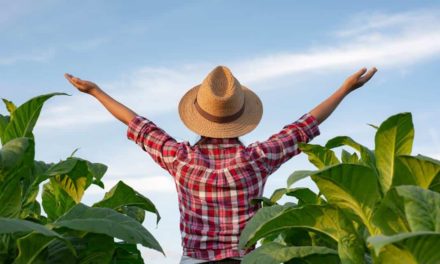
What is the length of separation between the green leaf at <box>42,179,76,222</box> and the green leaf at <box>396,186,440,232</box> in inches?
84.4

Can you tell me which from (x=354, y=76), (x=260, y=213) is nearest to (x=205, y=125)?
(x=354, y=76)

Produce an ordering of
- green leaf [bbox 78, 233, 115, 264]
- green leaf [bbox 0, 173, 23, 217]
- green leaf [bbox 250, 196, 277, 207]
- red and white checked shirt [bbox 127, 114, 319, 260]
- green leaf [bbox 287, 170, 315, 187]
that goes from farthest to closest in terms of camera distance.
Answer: red and white checked shirt [bbox 127, 114, 319, 260]
green leaf [bbox 250, 196, 277, 207]
green leaf [bbox 78, 233, 115, 264]
green leaf [bbox 0, 173, 23, 217]
green leaf [bbox 287, 170, 315, 187]

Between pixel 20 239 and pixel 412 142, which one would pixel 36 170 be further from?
pixel 412 142

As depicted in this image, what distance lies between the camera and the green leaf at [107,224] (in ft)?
10.7

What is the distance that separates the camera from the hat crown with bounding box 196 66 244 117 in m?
4.72

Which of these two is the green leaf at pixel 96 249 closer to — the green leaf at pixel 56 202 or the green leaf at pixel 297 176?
the green leaf at pixel 56 202

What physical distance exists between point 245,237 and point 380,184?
616 millimetres

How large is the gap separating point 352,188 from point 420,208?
0.39 meters

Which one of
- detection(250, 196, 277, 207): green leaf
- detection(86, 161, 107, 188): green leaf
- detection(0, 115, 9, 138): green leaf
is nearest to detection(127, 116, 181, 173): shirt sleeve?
detection(86, 161, 107, 188): green leaf

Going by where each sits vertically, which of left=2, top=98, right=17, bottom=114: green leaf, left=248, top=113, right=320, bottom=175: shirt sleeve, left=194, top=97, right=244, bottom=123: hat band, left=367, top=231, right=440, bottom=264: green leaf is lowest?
left=367, top=231, right=440, bottom=264: green leaf

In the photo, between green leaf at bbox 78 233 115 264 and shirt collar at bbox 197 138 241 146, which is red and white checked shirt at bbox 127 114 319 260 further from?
green leaf at bbox 78 233 115 264

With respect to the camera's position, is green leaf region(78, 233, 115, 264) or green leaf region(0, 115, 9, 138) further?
green leaf region(0, 115, 9, 138)

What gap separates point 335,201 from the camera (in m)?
3.29

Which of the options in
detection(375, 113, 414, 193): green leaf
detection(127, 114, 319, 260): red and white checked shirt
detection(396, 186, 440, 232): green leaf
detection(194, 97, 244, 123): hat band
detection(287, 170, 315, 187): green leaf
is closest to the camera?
detection(396, 186, 440, 232): green leaf
